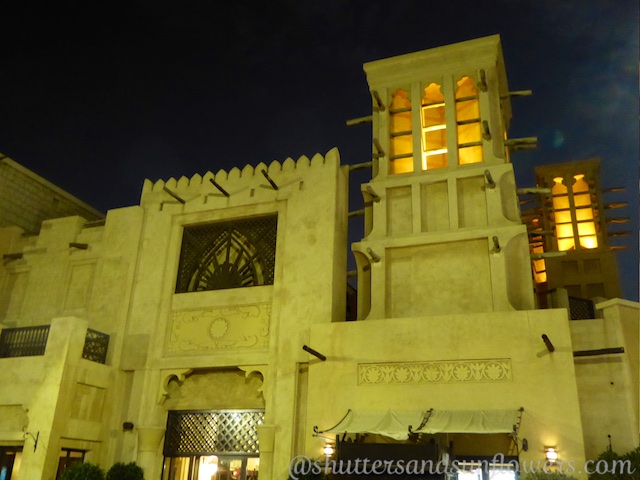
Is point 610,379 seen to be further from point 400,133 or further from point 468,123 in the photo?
point 400,133

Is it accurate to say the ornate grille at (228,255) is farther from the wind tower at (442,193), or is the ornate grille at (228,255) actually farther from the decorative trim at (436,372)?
Answer: the decorative trim at (436,372)

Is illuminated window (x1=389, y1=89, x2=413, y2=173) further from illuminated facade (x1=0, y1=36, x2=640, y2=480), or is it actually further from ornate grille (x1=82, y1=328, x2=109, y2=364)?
ornate grille (x1=82, y1=328, x2=109, y2=364)

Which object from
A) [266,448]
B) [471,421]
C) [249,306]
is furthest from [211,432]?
[471,421]

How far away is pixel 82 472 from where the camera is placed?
12.2 meters

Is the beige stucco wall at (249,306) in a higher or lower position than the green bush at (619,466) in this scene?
higher

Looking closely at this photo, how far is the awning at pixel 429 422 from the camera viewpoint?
10.3 m

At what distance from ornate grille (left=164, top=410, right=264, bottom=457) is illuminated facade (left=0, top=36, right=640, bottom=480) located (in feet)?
0.15

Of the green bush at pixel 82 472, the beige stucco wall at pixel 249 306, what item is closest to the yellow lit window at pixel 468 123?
the beige stucco wall at pixel 249 306

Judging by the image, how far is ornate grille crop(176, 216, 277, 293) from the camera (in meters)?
14.9

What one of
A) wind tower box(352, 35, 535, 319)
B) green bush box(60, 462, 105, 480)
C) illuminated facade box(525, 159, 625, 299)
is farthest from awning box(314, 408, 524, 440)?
illuminated facade box(525, 159, 625, 299)

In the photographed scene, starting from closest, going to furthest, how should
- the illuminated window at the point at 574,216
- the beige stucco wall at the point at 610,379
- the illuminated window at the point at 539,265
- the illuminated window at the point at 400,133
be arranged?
the beige stucco wall at the point at 610,379 → the illuminated window at the point at 400,133 → the illuminated window at the point at 574,216 → the illuminated window at the point at 539,265

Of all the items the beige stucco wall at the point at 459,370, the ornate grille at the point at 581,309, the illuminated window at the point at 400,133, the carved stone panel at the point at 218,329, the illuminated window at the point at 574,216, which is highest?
the illuminated window at the point at 574,216

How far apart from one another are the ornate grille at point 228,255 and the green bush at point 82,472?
456 cm

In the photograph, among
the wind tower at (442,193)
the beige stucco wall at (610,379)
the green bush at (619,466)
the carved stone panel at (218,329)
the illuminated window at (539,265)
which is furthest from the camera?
the illuminated window at (539,265)
